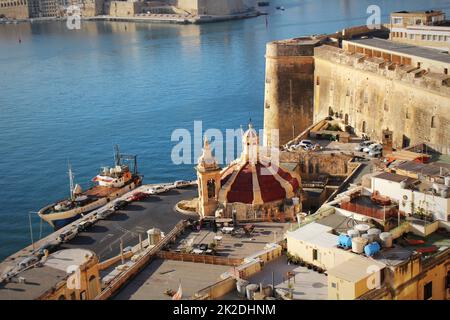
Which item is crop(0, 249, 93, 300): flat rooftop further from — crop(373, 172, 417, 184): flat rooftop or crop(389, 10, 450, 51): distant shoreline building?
crop(389, 10, 450, 51): distant shoreline building

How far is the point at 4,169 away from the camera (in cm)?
4006

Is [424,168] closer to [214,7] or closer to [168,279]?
[168,279]

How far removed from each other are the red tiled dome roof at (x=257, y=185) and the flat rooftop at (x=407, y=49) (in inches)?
463

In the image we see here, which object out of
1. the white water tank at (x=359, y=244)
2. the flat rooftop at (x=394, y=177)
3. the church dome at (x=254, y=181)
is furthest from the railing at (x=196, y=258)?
the church dome at (x=254, y=181)

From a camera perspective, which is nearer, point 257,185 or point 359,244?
point 359,244

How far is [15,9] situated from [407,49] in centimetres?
11904

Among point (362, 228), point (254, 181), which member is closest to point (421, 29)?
point (254, 181)

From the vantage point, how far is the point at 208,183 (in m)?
23.0

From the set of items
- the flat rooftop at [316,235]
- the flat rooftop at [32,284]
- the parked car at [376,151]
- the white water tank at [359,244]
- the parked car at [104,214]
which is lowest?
the parked car at [104,214]

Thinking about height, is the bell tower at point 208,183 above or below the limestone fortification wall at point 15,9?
below

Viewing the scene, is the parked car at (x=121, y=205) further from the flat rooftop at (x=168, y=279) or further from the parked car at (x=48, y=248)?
the flat rooftop at (x=168, y=279)

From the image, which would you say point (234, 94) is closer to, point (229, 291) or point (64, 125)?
point (64, 125)

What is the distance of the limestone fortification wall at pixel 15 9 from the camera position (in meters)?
139

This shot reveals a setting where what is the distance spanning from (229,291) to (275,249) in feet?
7.12
